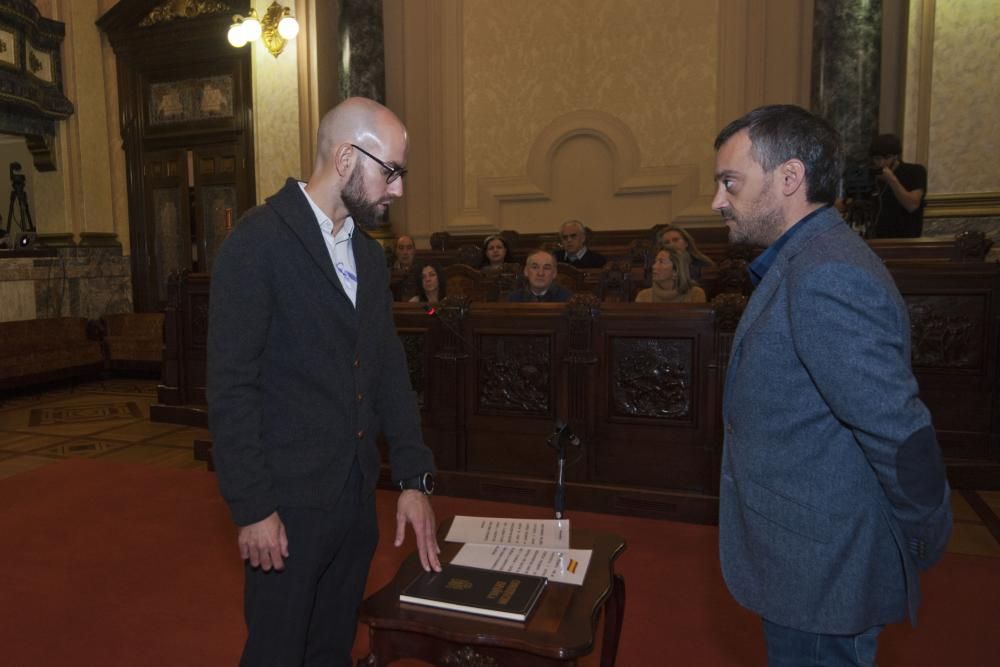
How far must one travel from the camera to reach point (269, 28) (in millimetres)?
8039

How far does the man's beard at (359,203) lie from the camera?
5.04 feet

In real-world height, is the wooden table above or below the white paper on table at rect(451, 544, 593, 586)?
below

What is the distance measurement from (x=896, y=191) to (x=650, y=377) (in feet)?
10.6

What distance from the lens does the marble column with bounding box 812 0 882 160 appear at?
6.68 metres

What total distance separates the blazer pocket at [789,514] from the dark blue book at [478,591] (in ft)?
1.92

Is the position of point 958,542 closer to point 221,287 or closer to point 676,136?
point 221,287

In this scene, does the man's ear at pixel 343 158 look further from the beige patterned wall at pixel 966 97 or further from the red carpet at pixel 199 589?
the beige patterned wall at pixel 966 97

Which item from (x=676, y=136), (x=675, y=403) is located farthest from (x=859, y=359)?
(x=676, y=136)

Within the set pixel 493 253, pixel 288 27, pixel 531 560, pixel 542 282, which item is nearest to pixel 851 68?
pixel 493 253

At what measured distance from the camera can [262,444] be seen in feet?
4.75

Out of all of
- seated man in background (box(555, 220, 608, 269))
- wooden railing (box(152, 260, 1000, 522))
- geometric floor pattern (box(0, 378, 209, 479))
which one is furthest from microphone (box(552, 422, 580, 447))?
seated man in background (box(555, 220, 608, 269))

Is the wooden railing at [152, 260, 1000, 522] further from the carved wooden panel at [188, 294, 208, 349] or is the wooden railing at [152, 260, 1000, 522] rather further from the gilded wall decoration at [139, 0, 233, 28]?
the gilded wall decoration at [139, 0, 233, 28]

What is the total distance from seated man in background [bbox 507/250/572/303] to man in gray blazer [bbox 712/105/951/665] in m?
3.73

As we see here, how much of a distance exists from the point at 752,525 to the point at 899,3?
24.5ft
